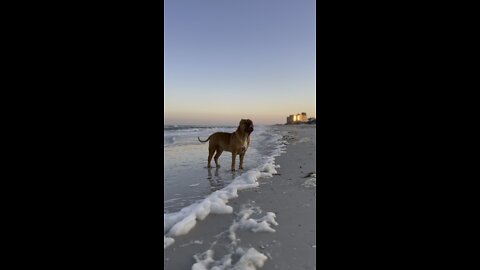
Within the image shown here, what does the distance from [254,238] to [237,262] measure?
0.40 m

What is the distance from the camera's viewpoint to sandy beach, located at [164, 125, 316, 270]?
6.33 ft

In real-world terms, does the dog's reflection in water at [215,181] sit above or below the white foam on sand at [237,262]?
above

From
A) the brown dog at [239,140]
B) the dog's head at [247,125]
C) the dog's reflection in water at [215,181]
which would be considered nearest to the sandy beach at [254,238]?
the dog's reflection in water at [215,181]

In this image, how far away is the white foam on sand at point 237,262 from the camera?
1.87 metres

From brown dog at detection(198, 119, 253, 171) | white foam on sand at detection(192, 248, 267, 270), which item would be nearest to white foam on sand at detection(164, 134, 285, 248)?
white foam on sand at detection(192, 248, 267, 270)

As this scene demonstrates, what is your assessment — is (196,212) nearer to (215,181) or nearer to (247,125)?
(215,181)

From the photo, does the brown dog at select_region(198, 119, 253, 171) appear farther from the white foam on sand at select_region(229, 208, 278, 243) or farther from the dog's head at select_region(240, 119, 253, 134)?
the white foam on sand at select_region(229, 208, 278, 243)

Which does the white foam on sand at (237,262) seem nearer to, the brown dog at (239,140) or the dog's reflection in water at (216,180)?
the dog's reflection in water at (216,180)

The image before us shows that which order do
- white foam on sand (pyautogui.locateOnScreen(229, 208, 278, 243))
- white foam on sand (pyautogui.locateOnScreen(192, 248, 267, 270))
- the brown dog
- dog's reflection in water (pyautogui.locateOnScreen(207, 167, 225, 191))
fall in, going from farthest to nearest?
the brown dog
dog's reflection in water (pyautogui.locateOnScreen(207, 167, 225, 191))
white foam on sand (pyautogui.locateOnScreen(229, 208, 278, 243))
white foam on sand (pyautogui.locateOnScreen(192, 248, 267, 270))
